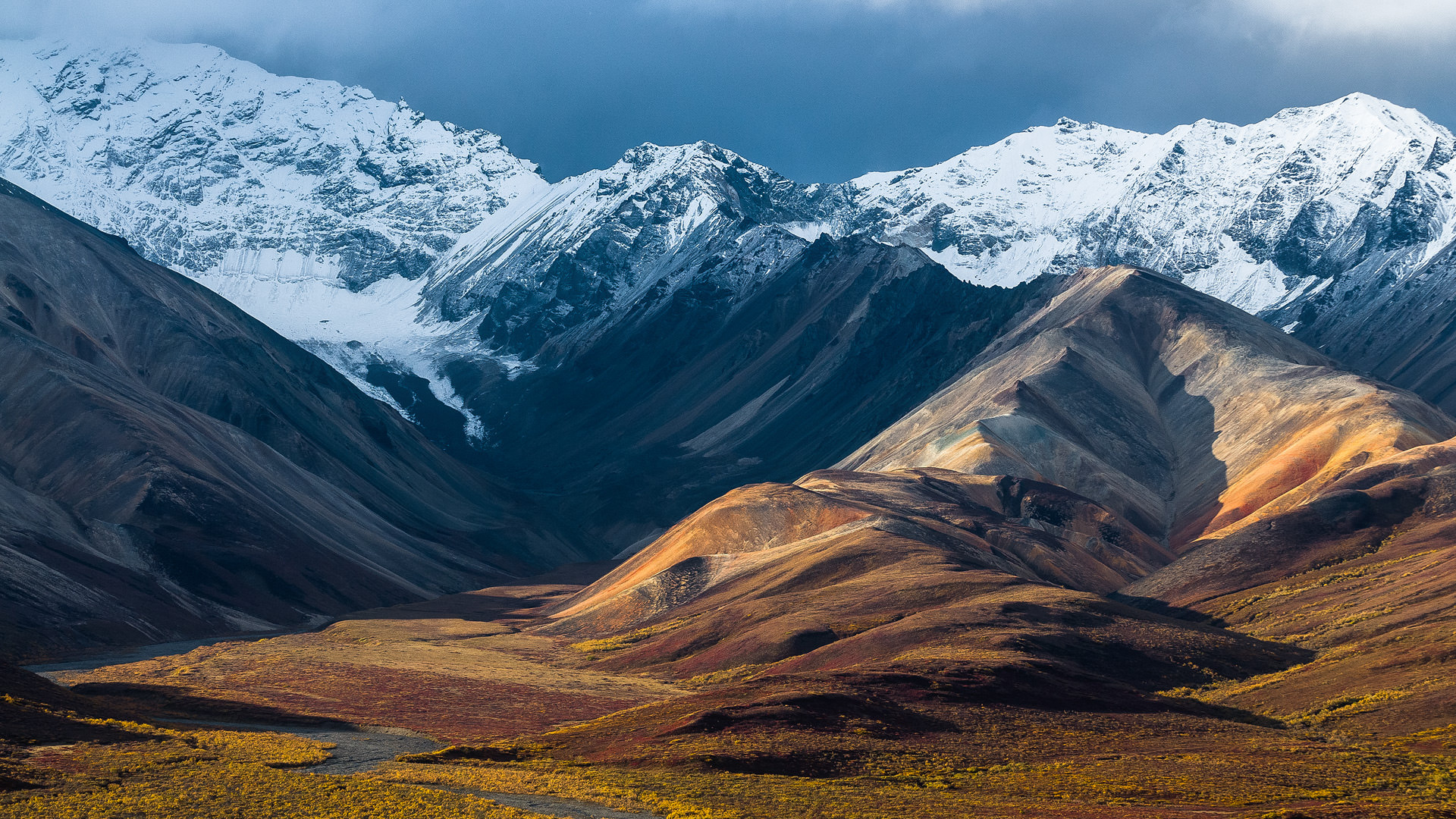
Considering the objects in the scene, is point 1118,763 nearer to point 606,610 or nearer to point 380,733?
point 380,733

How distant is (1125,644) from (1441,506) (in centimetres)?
4801

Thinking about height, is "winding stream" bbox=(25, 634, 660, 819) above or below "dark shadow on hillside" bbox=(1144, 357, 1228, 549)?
below

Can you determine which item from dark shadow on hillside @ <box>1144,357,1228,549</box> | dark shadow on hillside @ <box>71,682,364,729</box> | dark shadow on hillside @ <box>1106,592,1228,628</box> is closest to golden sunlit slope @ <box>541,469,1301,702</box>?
dark shadow on hillside @ <box>1106,592,1228,628</box>

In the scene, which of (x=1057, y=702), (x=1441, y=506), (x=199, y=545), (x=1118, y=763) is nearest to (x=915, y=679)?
(x=1057, y=702)

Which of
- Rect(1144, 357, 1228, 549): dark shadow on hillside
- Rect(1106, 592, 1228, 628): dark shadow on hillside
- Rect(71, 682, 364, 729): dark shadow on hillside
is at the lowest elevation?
Rect(1106, 592, 1228, 628): dark shadow on hillside

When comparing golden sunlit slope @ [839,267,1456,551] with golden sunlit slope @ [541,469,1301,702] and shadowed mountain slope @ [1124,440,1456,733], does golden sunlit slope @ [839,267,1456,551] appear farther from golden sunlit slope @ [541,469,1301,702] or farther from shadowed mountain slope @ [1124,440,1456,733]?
shadowed mountain slope @ [1124,440,1456,733]

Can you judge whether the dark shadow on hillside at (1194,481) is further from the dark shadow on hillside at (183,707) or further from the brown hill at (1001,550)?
the dark shadow on hillside at (183,707)

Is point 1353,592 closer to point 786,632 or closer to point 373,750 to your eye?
point 786,632

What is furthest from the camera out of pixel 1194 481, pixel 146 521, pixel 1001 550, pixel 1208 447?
pixel 1208 447

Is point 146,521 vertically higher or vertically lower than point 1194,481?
higher

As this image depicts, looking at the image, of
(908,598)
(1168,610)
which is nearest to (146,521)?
(908,598)

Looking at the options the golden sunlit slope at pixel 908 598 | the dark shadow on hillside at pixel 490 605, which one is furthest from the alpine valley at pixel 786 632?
the dark shadow on hillside at pixel 490 605

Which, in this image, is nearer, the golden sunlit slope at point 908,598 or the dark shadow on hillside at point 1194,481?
the golden sunlit slope at point 908,598

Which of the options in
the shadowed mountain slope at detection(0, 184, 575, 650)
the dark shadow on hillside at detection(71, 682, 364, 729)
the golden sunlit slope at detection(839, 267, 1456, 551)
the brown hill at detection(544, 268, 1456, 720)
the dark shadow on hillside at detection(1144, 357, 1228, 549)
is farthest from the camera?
the dark shadow on hillside at detection(1144, 357, 1228, 549)
